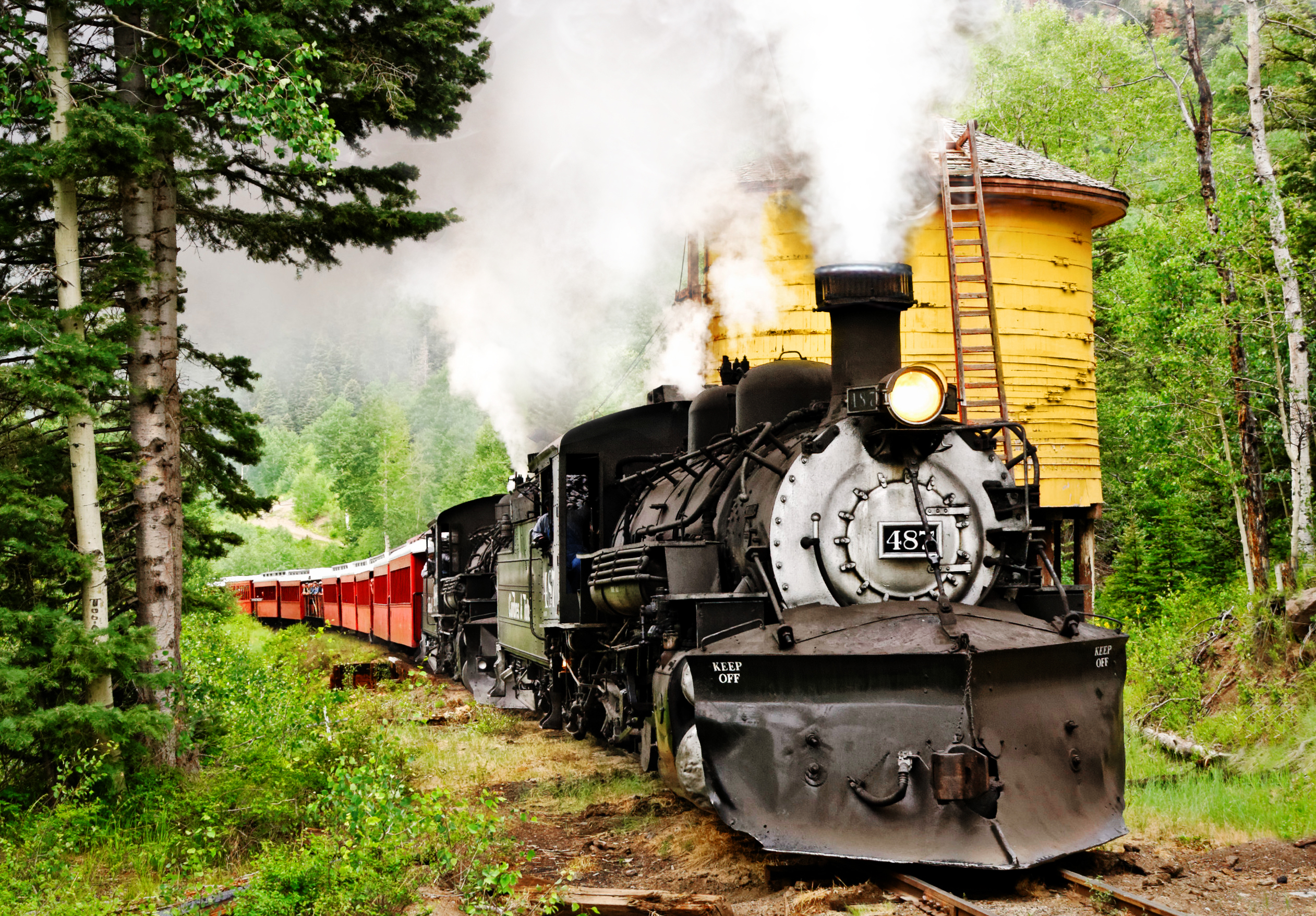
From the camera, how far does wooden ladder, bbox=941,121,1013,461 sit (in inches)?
480

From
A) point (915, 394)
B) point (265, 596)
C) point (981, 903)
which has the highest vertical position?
point (915, 394)

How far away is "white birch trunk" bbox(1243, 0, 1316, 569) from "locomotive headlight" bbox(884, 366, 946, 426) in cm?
685

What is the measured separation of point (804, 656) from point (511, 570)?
289 inches

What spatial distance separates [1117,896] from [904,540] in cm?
209

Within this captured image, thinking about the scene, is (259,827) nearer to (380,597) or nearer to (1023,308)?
(1023,308)

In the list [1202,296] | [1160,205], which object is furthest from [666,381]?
[1160,205]

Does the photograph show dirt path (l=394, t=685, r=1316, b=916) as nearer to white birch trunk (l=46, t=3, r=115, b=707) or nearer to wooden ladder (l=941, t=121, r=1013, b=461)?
white birch trunk (l=46, t=3, r=115, b=707)

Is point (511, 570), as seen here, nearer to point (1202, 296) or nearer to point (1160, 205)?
point (1202, 296)

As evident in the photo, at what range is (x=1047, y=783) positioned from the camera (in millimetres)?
5547

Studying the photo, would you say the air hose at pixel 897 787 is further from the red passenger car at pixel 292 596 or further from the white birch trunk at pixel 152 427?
the red passenger car at pixel 292 596

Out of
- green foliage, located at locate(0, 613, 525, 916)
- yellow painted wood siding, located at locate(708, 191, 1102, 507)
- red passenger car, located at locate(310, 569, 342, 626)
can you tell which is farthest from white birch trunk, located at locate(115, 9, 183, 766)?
red passenger car, located at locate(310, 569, 342, 626)

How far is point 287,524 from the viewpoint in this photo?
81.4m

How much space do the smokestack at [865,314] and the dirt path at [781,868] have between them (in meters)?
2.69

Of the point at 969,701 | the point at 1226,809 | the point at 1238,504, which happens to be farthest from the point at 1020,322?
the point at 969,701
